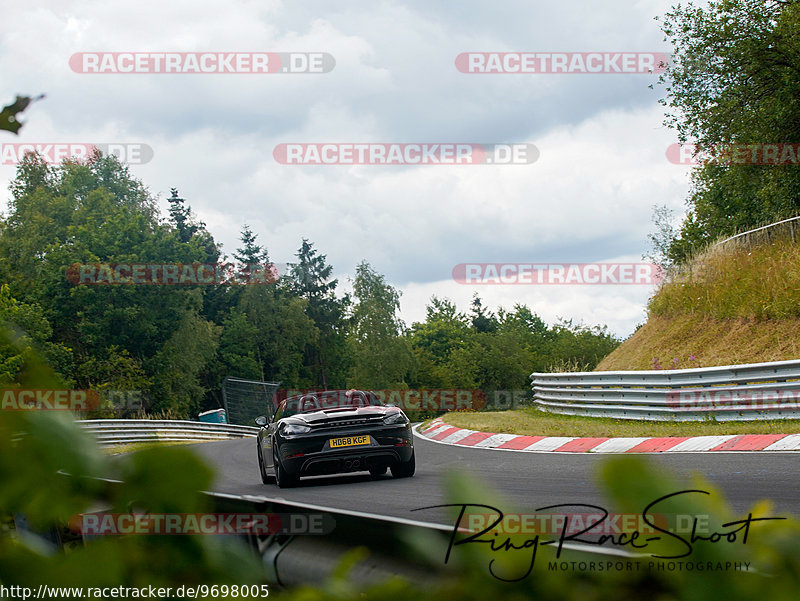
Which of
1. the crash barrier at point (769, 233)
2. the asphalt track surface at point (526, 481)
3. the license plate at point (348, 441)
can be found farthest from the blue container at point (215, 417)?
the license plate at point (348, 441)

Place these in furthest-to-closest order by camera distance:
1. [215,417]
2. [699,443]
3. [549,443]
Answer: [215,417] < [549,443] < [699,443]

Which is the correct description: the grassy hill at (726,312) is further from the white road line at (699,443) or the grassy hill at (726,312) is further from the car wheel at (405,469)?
the car wheel at (405,469)

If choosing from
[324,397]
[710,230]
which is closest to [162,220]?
[710,230]

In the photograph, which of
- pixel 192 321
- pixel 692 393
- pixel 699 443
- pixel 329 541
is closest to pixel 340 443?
pixel 699 443

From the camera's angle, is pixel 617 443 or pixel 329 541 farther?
pixel 617 443

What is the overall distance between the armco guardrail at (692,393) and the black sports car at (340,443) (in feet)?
19.7

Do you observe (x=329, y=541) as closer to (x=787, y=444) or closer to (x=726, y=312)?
(x=787, y=444)

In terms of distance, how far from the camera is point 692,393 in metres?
14.3

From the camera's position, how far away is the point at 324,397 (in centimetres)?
1103

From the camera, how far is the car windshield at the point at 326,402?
10.8 meters

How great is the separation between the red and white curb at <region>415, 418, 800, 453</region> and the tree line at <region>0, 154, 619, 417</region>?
16.5 meters

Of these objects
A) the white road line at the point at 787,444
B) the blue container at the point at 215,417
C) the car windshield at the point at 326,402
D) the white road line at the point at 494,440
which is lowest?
the blue container at the point at 215,417

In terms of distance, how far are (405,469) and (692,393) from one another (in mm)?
6454

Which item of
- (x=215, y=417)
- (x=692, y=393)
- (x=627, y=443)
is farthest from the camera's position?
(x=215, y=417)
